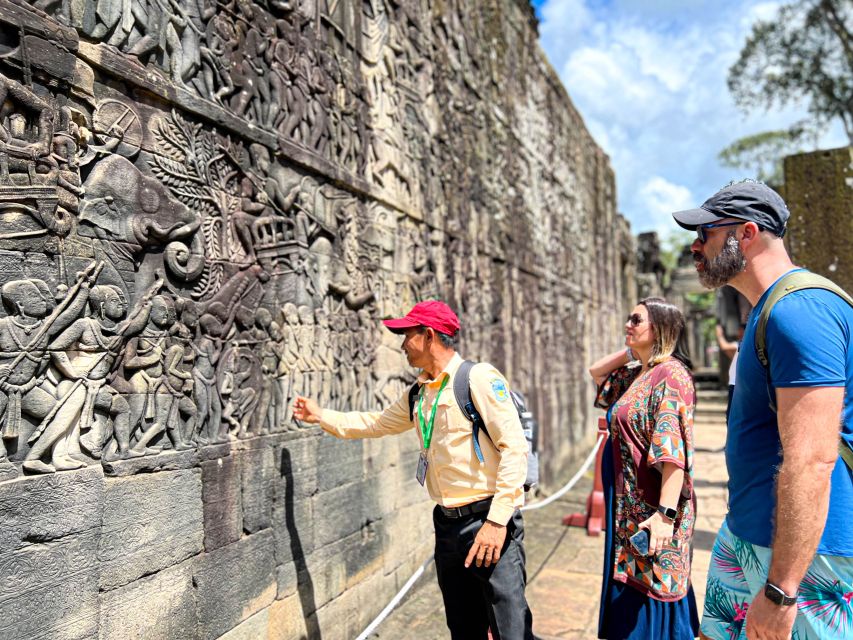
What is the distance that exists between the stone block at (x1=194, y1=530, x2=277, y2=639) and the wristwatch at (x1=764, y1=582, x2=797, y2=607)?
7.47 feet

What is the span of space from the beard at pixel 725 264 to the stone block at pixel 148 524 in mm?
2230

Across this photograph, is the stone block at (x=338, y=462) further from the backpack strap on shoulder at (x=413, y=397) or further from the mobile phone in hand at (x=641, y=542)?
the mobile phone in hand at (x=641, y=542)

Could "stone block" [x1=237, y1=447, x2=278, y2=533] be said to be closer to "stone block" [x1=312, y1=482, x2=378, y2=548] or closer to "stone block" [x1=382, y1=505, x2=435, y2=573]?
"stone block" [x1=312, y1=482, x2=378, y2=548]

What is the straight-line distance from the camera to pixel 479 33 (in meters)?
7.19

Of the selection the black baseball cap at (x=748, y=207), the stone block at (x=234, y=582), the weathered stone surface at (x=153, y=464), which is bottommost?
the stone block at (x=234, y=582)

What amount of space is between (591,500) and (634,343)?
12.6 ft

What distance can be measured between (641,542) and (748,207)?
4.50ft

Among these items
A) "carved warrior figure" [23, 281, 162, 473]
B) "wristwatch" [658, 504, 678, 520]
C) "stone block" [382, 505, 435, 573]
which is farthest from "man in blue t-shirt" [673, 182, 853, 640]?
"stone block" [382, 505, 435, 573]

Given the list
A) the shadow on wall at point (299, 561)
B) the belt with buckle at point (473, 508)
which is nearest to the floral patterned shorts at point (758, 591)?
the belt with buckle at point (473, 508)

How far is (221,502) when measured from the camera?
119 inches

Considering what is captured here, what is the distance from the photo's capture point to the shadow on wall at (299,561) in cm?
350

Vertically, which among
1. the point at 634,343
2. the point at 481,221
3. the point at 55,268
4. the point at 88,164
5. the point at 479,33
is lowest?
the point at 634,343

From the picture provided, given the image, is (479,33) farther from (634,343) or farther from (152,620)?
(152,620)

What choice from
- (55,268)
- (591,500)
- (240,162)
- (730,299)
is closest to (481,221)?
(591,500)
